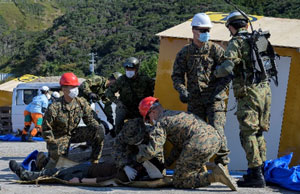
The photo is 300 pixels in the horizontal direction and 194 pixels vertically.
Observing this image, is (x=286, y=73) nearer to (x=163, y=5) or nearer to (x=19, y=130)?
(x=19, y=130)

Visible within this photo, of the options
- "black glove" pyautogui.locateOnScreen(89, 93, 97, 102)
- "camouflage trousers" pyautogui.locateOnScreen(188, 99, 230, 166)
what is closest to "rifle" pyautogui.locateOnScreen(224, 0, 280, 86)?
"camouflage trousers" pyautogui.locateOnScreen(188, 99, 230, 166)

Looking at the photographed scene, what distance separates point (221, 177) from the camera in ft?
19.2

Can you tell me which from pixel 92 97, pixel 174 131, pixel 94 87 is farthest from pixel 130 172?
pixel 94 87

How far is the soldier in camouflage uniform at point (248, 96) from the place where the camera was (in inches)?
241

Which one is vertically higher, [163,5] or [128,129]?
[163,5]

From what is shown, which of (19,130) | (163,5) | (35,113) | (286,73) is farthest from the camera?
(163,5)

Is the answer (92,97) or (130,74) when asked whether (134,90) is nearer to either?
(130,74)

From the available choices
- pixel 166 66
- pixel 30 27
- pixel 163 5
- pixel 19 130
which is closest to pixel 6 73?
pixel 163 5

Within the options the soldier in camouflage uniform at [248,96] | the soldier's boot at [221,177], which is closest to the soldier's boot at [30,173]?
the soldier's boot at [221,177]

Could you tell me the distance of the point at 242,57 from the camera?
6.30 m

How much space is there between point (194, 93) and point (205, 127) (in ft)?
2.74

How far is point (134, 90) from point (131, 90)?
0.05m

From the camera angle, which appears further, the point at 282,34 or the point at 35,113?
the point at 35,113

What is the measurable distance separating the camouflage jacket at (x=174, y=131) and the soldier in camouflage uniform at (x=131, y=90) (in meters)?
2.08
